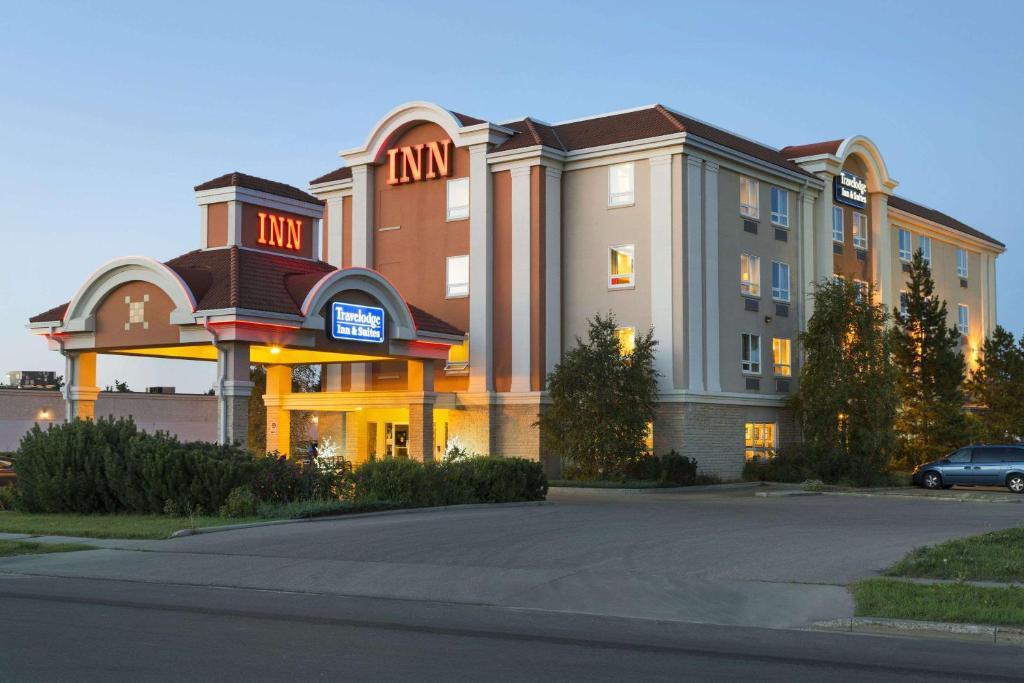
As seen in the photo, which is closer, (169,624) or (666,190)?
(169,624)

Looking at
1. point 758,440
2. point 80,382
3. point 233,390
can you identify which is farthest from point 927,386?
point 80,382

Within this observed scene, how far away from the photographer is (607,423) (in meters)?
39.4

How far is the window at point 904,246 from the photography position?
56.4m

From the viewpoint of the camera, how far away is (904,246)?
5675 centimetres

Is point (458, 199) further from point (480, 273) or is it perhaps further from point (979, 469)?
point (979, 469)

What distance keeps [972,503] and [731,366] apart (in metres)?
12.9

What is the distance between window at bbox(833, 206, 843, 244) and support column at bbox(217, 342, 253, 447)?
90.1 feet

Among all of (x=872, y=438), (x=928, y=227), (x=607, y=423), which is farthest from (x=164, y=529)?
(x=928, y=227)

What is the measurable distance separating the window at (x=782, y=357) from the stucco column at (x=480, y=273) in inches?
439

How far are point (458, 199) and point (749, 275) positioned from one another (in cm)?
1144

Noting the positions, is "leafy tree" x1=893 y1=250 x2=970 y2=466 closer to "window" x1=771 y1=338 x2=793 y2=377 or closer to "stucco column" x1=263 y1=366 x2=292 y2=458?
"window" x1=771 y1=338 x2=793 y2=377

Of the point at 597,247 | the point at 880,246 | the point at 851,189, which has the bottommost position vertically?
the point at 597,247

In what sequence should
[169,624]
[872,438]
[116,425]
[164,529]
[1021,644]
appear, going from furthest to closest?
1. [872,438]
2. [116,425]
3. [164,529]
4. [169,624]
5. [1021,644]

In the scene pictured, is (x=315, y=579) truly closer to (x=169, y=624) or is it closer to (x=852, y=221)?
(x=169, y=624)
